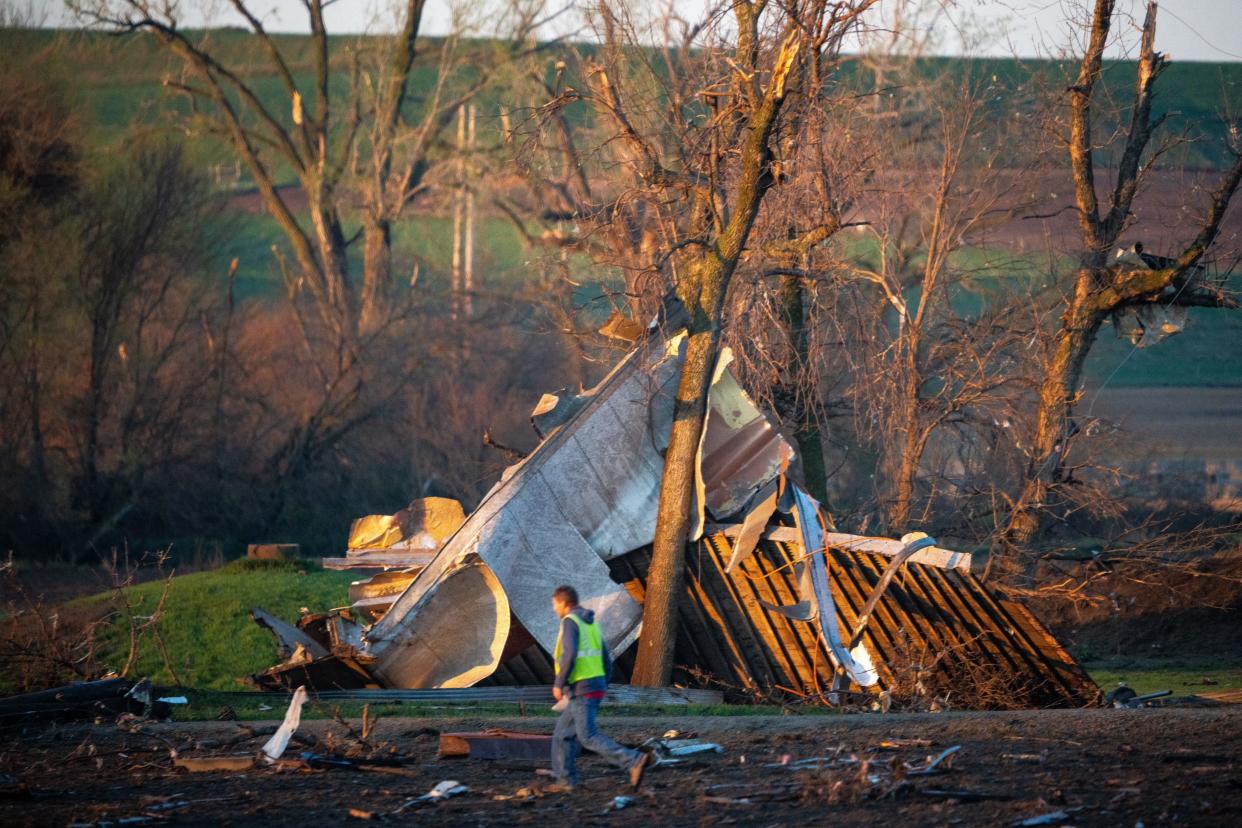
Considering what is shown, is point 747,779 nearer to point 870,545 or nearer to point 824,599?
point 824,599

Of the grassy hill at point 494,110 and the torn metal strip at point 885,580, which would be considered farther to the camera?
the grassy hill at point 494,110

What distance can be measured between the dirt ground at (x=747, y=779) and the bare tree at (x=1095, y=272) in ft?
23.3

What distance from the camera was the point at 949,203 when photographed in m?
20.4

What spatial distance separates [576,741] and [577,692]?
51 cm

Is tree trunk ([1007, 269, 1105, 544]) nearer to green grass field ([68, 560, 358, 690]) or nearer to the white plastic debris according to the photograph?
green grass field ([68, 560, 358, 690])

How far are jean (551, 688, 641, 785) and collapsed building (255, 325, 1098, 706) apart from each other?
5631 mm

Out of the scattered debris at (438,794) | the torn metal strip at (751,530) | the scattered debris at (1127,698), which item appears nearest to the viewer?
the scattered debris at (438,794)

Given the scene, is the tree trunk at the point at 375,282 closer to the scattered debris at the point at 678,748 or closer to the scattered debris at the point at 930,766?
the scattered debris at the point at 678,748

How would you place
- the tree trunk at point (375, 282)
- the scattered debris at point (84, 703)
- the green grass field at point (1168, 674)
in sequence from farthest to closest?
the tree trunk at point (375, 282)
the green grass field at point (1168, 674)
the scattered debris at point (84, 703)

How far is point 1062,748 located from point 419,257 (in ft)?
114

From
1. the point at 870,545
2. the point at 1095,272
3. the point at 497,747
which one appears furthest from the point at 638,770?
the point at 1095,272

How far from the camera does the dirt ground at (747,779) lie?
27.3 feet

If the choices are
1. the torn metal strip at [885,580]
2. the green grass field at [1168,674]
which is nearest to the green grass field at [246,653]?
the green grass field at [1168,674]

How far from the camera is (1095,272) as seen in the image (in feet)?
62.6
